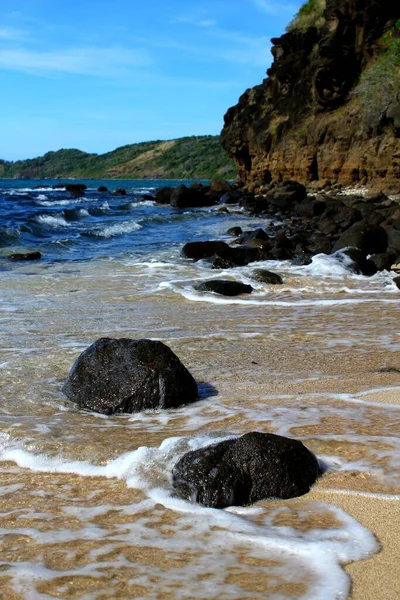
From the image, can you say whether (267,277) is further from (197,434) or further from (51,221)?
(51,221)

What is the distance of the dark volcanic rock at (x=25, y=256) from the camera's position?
14.4 metres

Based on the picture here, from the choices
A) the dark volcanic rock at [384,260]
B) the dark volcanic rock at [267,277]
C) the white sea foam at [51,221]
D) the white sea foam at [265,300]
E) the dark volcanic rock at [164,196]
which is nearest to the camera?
the white sea foam at [265,300]

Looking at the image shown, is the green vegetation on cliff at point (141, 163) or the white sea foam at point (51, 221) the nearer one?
the white sea foam at point (51, 221)

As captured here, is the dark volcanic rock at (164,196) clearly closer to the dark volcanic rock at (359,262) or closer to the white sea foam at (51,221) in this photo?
the white sea foam at (51,221)

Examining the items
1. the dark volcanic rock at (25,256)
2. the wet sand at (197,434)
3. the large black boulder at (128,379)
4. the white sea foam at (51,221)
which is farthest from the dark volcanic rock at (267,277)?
the white sea foam at (51,221)

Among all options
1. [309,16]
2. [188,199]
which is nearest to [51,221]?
[188,199]

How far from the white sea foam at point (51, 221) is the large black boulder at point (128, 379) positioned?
21.4m

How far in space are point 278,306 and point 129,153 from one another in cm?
16175

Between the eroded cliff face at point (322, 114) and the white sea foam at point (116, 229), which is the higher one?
the eroded cliff face at point (322, 114)

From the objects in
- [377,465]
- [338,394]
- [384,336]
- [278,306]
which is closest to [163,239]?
[278,306]

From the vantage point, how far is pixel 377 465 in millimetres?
3318

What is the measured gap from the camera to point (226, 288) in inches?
383

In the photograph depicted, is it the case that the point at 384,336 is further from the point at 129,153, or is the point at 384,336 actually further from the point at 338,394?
the point at 129,153

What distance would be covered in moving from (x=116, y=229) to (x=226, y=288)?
14.1 meters
